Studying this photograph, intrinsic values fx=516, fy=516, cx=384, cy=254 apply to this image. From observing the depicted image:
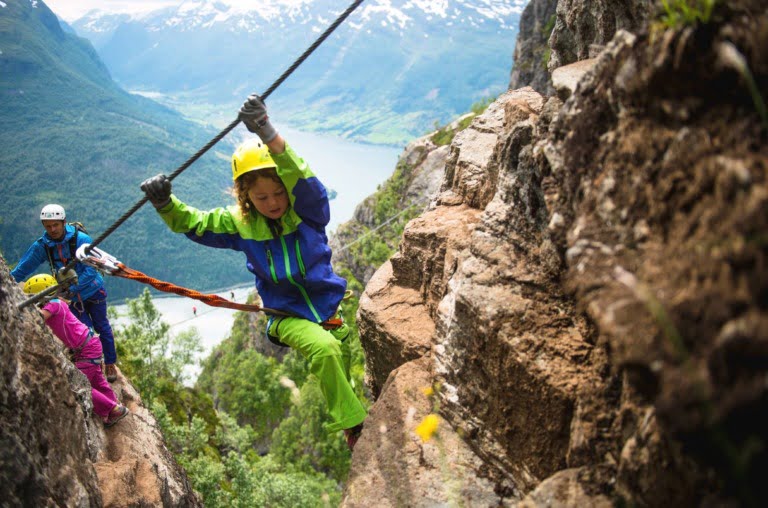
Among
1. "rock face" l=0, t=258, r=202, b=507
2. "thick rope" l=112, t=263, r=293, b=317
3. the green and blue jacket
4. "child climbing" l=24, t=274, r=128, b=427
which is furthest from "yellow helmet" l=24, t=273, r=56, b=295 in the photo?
the green and blue jacket

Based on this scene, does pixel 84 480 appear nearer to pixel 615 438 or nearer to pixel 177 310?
pixel 615 438

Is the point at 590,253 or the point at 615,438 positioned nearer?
the point at 590,253

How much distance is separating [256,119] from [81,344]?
5281mm

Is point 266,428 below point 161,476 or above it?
above

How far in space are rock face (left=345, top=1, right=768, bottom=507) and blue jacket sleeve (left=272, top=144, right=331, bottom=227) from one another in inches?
60.4

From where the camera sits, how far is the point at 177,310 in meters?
126

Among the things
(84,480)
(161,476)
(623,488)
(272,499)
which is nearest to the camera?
(623,488)

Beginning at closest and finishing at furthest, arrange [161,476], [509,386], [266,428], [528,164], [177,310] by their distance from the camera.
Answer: [509,386] < [528,164] < [161,476] < [266,428] < [177,310]

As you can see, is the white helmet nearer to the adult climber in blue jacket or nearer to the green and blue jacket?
the adult climber in blue jacket

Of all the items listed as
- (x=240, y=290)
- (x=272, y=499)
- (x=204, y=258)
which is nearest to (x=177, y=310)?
(x=240, y=290)

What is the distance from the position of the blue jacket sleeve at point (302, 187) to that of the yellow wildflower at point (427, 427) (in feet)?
7.53

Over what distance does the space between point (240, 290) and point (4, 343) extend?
16324cm

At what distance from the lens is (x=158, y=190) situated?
5.62 meters

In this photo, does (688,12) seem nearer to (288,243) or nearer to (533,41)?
(288,243)
